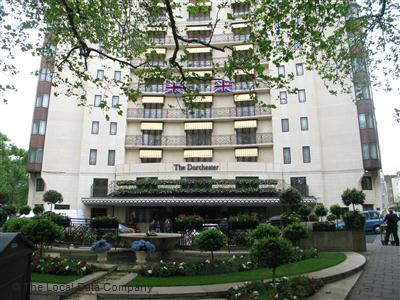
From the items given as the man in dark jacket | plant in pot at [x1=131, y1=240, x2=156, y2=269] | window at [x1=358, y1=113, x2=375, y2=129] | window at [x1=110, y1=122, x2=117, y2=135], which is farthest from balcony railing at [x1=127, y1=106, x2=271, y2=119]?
plant in pot at [x1=131, y1=240, x2=156, y2=269]

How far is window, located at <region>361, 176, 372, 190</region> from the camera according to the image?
3141cm

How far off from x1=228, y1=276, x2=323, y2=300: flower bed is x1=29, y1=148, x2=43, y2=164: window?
31.9 meters

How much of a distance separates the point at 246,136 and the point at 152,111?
452 inches

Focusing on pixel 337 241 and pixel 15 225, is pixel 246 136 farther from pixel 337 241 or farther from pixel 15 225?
pixel 15 225

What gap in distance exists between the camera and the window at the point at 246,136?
36438mm

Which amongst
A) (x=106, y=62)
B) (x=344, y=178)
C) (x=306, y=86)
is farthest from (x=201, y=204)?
(x=106, y=62)

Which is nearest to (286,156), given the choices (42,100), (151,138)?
(151,138)

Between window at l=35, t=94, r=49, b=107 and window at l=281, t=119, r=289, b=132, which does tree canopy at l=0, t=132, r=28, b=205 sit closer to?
window at l=35, t=94, r=49, b=107

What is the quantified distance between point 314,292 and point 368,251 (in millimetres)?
9098

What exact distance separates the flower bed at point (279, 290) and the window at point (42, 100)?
112 feet

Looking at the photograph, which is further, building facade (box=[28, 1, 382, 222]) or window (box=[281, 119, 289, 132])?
window (box=[281, 119, 289, 132])

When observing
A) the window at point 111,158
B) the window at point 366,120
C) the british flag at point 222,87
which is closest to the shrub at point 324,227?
the window at point 366,120

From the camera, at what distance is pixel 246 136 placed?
36.8 meters

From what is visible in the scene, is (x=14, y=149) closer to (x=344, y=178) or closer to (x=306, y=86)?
(x=306, y=86)
